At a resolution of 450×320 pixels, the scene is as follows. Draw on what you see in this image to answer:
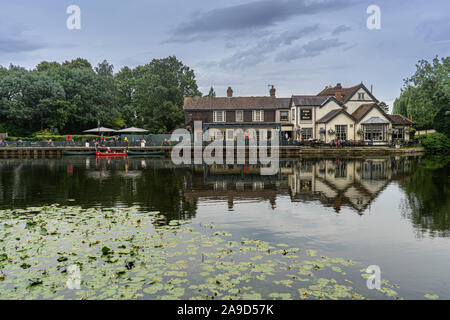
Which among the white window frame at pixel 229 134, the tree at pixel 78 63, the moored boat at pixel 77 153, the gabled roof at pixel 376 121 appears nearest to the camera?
the moored boat at pixel 77 153

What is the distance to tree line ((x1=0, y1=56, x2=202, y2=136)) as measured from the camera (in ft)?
192

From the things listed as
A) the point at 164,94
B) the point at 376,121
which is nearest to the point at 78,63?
the point at 164,94

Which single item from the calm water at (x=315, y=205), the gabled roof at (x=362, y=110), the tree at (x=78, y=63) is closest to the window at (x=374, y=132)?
the gabled roof at (x=362, y=110)

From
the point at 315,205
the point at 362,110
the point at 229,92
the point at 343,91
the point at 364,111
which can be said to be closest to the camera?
the point at 315,205

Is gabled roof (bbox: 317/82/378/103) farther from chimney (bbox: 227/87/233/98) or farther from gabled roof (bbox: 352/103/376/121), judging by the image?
chimney (bbox: 227/87/233/98)

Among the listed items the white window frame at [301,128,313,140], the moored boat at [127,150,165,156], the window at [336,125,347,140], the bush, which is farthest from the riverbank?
the white window frame at [301,128,313,140]

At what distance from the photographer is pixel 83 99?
64000 millimetres

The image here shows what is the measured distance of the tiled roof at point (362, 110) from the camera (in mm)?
50725

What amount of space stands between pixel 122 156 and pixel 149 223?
3837 centimetres

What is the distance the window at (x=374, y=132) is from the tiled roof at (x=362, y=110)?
179 centimetres

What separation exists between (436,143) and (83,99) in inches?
2313

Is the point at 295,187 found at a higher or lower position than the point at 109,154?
lower

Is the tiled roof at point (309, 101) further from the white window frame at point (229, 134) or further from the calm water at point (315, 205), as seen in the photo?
the calm water at point (315, 205)

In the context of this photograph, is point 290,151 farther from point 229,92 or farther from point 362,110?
point 229,92
